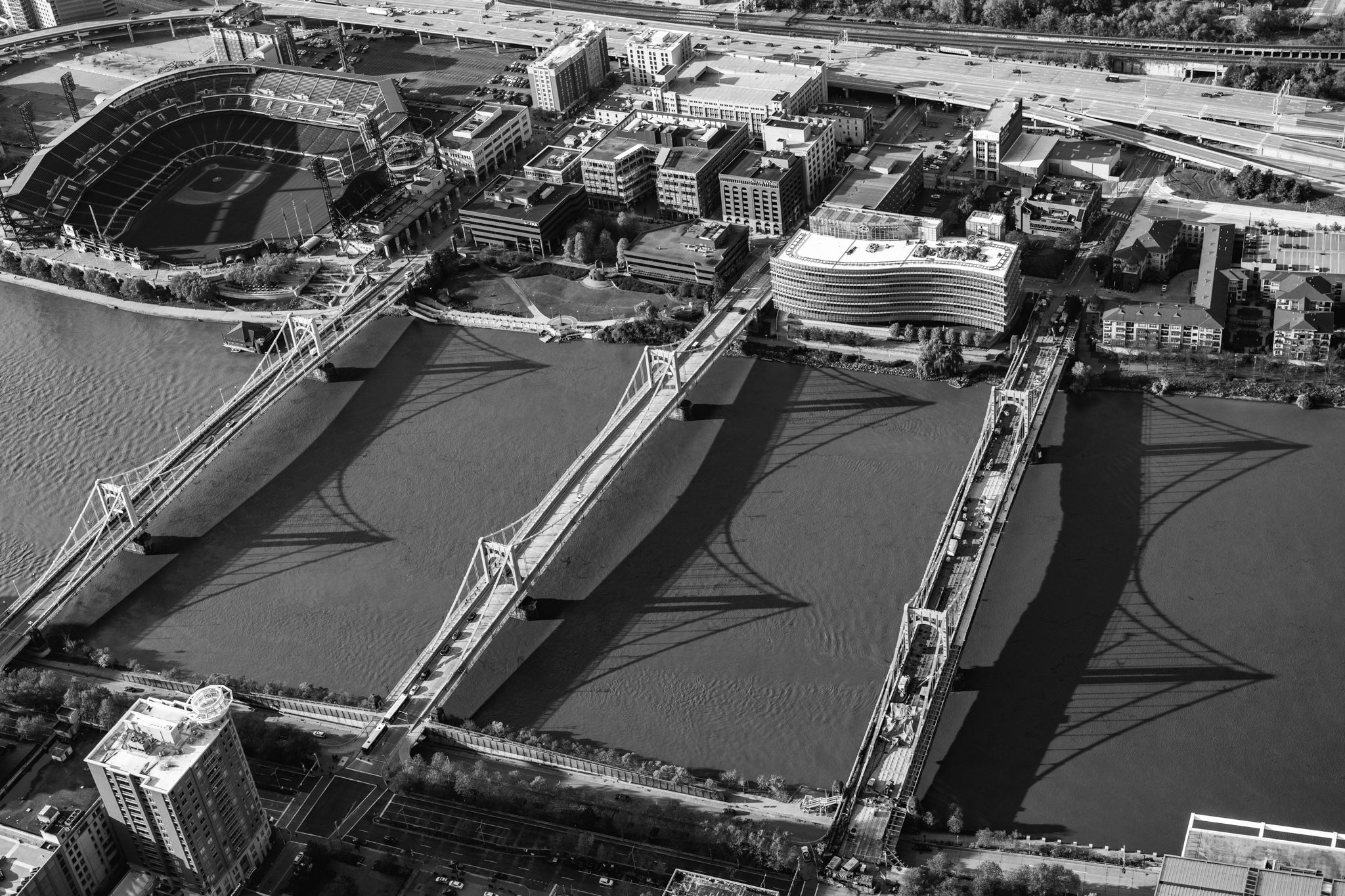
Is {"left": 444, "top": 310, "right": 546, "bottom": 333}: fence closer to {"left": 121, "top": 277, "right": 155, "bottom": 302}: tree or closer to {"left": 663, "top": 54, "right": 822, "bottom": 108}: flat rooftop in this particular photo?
{"left": 121, "top": 277, "right": 155, "bottom": 302}: tree

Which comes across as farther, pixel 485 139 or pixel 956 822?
pixel 485 139

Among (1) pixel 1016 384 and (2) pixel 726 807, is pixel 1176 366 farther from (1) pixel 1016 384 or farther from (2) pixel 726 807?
(2) pixel 726 807

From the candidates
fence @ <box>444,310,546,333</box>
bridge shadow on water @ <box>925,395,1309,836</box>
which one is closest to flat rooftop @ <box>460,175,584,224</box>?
fence @ <box>444,310,546,333</box>

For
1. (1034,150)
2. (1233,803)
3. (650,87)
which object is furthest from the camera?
(650,87)

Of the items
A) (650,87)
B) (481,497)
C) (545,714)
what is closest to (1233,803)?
(545,714)

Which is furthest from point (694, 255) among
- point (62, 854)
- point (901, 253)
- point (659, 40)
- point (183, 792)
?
point (62, 854)

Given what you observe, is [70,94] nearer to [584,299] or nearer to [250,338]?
[250,338]

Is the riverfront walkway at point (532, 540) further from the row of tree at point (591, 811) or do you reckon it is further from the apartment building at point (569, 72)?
the apartment building at point (569, 72)
